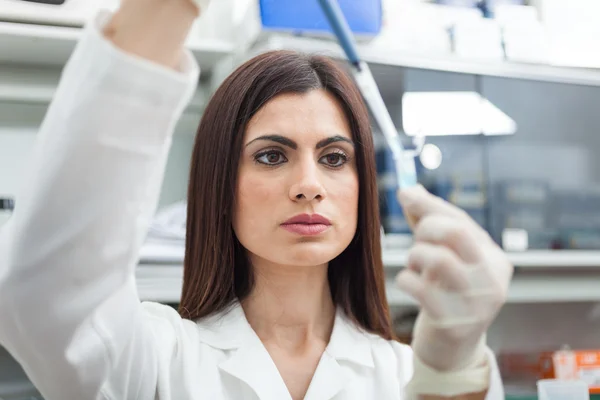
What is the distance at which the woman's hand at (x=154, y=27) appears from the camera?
0.33 meters

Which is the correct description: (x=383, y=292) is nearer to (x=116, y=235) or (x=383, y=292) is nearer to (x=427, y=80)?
(x=116, y=235)

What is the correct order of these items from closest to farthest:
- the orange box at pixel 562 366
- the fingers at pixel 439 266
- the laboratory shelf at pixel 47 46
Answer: the fingers at pixel 439 266 → the orange box at pixel 562 366 → the laboratory shelf at pixel 47 46

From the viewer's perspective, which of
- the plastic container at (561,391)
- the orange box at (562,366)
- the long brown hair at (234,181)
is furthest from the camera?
the orange box at (562,366)

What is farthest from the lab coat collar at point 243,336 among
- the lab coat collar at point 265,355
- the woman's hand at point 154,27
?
the woman's hand at point 154,27

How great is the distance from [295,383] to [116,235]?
0.34 meters

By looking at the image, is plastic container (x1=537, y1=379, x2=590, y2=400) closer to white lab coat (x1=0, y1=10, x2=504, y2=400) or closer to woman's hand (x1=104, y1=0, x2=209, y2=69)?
white lab coat (x1=0, y1=10, x2=504, y2=400)

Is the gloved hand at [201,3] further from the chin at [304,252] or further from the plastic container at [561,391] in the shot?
the plastic container at [561,391]

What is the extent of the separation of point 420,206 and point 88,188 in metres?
0.18

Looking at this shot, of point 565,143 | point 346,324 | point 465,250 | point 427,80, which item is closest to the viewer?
point 465,250

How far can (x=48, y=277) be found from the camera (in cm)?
35

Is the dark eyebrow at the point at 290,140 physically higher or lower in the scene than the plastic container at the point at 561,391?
Answer: higher

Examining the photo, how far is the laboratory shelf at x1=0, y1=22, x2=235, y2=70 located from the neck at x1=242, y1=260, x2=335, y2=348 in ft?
2.00

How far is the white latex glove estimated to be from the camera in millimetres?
320

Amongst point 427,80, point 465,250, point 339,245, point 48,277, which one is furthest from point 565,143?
point 48,277
